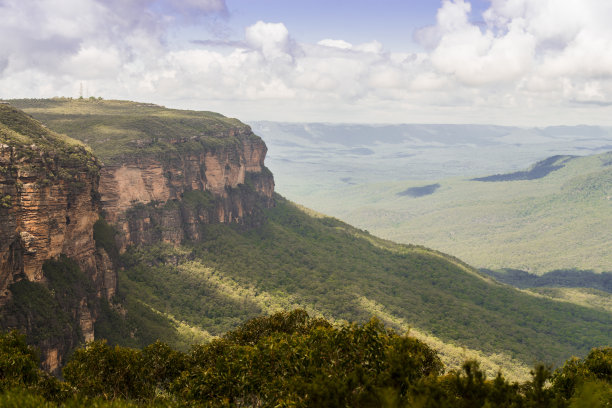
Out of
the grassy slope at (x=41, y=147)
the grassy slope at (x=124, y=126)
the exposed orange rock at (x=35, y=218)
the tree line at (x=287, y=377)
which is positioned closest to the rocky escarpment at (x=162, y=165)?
the grassy slope at (x=124, y=126)

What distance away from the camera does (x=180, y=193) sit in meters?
93.6

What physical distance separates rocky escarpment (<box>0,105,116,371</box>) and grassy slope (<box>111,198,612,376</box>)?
14.0 metres

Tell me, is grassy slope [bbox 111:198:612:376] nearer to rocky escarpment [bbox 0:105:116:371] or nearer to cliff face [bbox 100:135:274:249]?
cliff face [bbox 100:135:274:249]

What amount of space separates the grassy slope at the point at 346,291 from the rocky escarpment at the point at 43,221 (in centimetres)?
1396

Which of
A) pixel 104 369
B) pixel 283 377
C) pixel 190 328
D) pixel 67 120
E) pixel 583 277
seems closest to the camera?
pixel 283 377

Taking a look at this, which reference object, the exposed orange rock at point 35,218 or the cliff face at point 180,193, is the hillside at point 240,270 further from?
the exposed orange rock at point 35,218

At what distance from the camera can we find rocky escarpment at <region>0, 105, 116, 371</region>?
135ft

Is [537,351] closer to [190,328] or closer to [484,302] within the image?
[484,302]

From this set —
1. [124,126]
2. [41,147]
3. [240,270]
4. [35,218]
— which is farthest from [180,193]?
[35,218]

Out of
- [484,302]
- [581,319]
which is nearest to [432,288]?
[484,302]

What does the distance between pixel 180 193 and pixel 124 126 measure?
16052 mm

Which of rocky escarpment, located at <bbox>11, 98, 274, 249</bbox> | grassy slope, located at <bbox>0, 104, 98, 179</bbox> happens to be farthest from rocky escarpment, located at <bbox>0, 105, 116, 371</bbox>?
rocky escarpment, located at <bbox>11, 98, 274, 249</bbox>

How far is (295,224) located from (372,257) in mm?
22941

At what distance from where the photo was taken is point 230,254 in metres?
98.6
